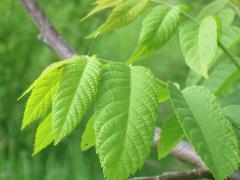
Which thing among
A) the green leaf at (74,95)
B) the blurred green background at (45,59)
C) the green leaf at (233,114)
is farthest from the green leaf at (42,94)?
the blurred green background at (45,59)

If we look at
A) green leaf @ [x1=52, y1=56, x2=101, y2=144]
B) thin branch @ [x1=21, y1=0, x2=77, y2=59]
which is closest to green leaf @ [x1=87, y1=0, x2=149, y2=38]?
green leaf @ [x1=52, y1=56, x2=101, y2=144]

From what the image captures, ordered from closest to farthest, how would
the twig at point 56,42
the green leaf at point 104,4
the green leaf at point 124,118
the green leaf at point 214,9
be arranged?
the green leaf at point 124,118 < the green leaf at point 104,4 < the green leaf at point 214,9 < the twig at point 56,42

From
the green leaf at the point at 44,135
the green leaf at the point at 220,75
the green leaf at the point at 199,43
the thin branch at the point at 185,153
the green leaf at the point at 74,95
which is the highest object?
the green leaf at the point at 74,95

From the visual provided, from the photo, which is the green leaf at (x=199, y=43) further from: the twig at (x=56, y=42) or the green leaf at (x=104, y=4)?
the twig at (x=56, y=42)

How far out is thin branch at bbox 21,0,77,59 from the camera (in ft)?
3.43

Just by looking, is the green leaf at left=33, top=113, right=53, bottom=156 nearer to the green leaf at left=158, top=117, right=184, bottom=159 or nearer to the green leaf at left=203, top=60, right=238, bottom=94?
the green leaf at left=158, top=117, right=184, bottom=159

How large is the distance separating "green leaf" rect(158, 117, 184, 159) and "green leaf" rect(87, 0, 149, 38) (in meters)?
0.16

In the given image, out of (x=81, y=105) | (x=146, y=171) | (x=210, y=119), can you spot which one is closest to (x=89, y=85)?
(x=81, y=105)

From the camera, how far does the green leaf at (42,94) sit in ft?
2.13

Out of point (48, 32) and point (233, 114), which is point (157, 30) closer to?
point (233, 114)

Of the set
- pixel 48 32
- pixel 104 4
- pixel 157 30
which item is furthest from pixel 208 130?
pixel 48 32

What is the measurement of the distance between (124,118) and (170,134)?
0.53 ft

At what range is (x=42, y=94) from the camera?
659mm

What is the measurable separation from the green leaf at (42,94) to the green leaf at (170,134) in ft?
0.50
